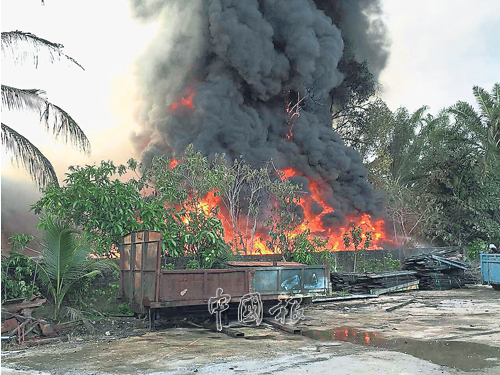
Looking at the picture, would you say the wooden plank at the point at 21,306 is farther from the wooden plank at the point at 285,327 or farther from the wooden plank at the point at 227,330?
the wooden plank at the point at 285,327

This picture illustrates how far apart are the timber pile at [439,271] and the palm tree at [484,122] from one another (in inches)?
327

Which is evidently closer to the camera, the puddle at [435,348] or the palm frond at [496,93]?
the puddle at [435,348]

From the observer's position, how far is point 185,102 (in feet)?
98.2

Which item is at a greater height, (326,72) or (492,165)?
(326,72)

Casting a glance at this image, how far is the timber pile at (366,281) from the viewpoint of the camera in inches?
726

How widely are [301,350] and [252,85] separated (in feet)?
78.4

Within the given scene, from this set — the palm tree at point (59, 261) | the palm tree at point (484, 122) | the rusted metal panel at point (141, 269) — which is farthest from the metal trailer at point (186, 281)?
the palm tree at point (484, 122)

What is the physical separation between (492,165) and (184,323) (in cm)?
2201

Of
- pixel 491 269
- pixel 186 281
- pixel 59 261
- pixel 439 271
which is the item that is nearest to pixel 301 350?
pixel 186 281

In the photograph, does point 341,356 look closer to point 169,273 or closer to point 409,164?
point 169,273

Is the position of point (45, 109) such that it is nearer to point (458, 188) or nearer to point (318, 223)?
point (318, 223)

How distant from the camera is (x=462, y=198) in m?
27.5

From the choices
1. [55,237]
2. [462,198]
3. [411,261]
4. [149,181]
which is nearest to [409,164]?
[462,198]

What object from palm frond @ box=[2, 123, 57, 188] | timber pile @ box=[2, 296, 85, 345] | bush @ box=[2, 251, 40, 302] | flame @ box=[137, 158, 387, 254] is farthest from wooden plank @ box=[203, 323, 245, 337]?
flame @ box=[137, 158, 387, 254]
